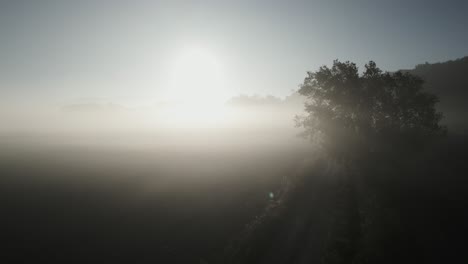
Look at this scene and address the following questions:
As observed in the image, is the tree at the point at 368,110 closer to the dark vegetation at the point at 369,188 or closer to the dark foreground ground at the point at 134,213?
the dark vegetation at the point at 369,188

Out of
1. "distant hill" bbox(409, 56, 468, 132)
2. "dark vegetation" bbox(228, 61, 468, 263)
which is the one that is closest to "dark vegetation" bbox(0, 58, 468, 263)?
"dark vegetation" bbox(228, 61, 468, 263)

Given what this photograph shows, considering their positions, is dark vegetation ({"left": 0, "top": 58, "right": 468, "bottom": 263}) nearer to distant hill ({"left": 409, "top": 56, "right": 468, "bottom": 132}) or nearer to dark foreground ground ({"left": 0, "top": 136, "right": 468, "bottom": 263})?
dark foreground ground ({"left": 0, "top": 136, "right": 468, "bottom": 263})

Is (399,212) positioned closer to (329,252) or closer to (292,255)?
(329,252)

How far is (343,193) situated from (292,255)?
38.2 feet

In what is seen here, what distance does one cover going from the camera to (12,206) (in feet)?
144

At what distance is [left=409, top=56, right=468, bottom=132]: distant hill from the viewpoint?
3746 inches

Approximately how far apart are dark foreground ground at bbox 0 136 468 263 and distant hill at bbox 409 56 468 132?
55481mm

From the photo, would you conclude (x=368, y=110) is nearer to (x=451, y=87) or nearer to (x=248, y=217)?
(x=248, y=217)

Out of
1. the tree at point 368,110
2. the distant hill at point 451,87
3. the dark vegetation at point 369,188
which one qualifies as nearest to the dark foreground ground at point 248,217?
the dark vegetation at point 369,188

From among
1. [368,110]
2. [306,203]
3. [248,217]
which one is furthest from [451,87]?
[248,217]

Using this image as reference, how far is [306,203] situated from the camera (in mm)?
28578

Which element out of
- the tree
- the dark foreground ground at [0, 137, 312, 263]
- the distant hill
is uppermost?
the distant hill

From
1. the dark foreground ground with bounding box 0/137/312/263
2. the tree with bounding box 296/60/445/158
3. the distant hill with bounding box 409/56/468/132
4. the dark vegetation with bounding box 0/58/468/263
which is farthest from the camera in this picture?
the distant hill with bounding box 409/56/468/132

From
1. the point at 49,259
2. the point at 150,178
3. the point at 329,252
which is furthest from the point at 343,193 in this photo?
the point at 150,178
